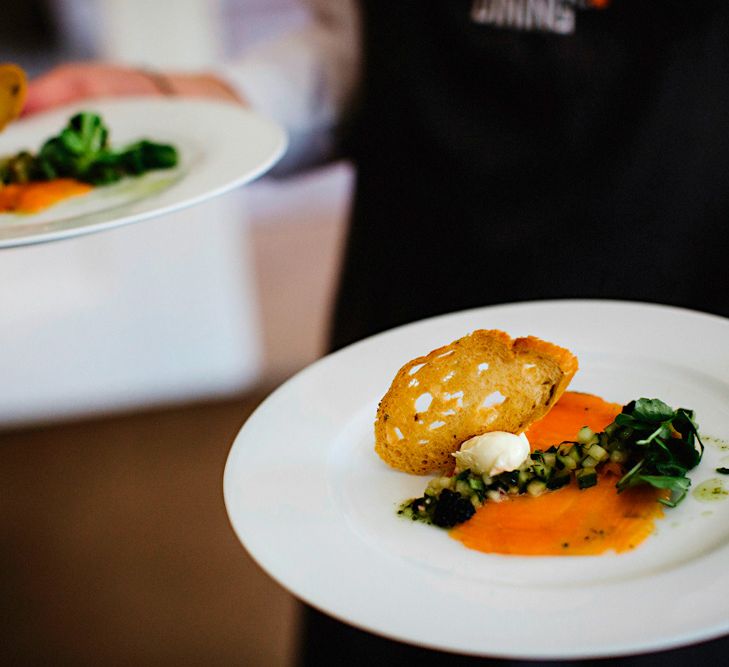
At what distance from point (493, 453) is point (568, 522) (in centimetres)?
6

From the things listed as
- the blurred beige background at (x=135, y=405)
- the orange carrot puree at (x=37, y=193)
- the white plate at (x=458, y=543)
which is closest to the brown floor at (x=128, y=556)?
the blurred beige background at (x=135, y=405)

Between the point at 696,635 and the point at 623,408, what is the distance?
19 centimetres

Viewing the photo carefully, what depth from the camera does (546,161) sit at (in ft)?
3.64

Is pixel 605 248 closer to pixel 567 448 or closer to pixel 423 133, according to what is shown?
pixel 423 133

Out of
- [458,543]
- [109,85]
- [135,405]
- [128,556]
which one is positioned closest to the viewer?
[458,543]

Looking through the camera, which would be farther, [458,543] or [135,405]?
[135,405]

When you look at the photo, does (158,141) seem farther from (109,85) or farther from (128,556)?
(128,556)

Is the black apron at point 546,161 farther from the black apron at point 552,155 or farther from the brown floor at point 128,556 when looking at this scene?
the brown floor at point 128,556

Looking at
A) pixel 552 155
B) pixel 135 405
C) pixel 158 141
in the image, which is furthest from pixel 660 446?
pixel 135 405

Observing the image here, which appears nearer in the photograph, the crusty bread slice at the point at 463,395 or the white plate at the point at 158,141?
the crusty bread slice at the point at 463,395

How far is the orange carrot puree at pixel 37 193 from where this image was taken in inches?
37.6

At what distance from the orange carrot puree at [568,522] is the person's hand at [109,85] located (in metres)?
0.89

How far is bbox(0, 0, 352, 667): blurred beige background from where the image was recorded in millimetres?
2141

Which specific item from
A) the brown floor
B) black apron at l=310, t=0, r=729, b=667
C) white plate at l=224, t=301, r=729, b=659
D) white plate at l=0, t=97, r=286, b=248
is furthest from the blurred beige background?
white plate at l=224, t=301, r=729, b=659
